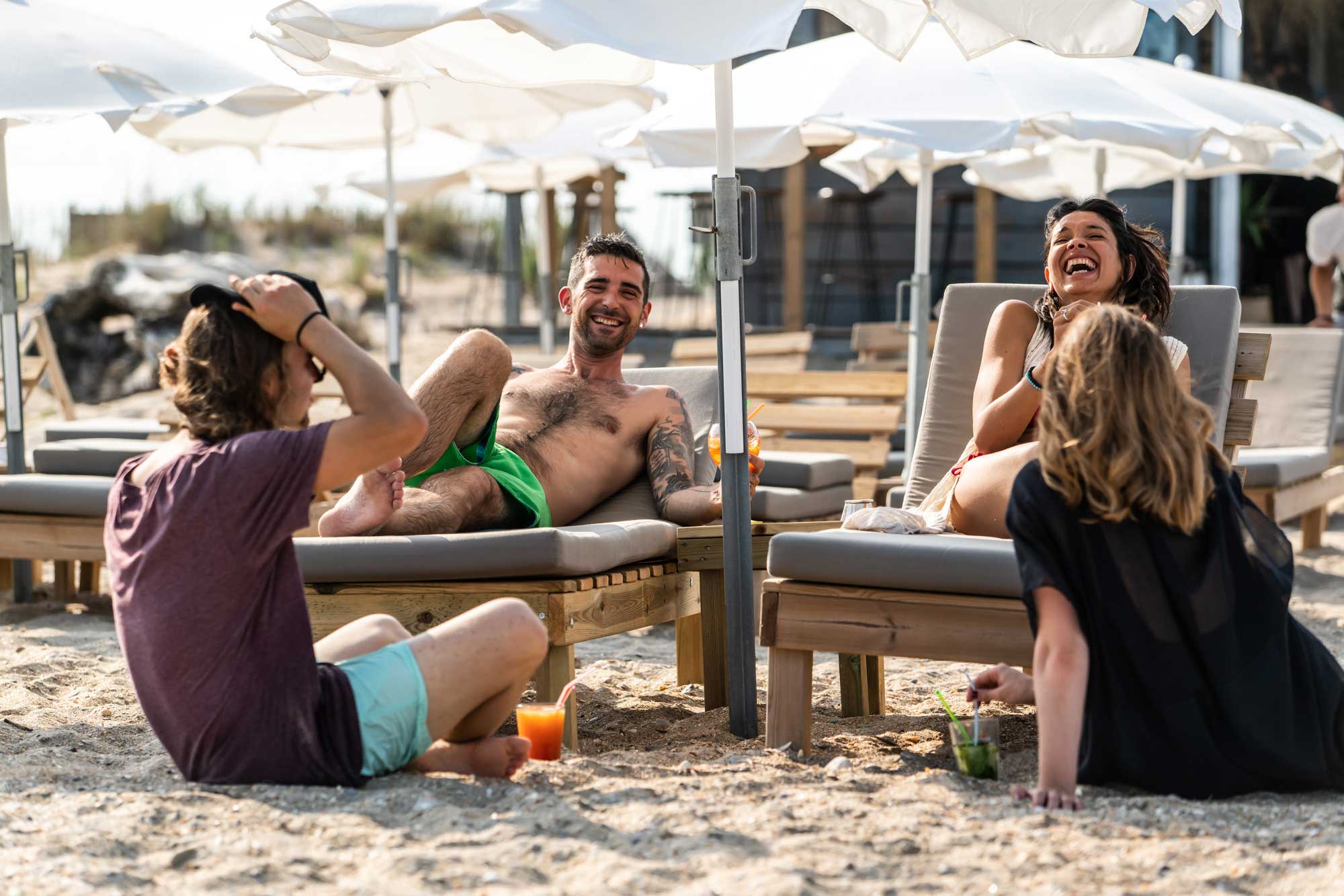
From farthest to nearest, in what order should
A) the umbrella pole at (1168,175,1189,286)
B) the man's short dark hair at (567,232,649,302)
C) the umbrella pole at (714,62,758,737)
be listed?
the umbrella pole at (1168,175,1189,286) < the man's short dark hair at (567,232,649,302) < the umbrella pole at (714,62,758,737)

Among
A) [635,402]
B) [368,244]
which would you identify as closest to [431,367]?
[635,402]

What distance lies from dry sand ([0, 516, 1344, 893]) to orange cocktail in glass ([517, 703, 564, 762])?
49mm

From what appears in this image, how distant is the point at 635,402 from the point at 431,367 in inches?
27.6

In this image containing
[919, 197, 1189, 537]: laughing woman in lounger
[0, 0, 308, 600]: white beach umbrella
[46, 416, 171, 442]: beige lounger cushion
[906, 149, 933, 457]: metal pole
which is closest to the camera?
[919, 197, 1189, 537]: laughing woman in lounger

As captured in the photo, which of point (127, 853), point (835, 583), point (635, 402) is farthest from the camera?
point (635, 402)

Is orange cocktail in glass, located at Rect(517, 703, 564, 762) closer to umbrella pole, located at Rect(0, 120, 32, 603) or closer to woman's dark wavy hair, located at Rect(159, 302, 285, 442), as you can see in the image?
woman's dark wavy hair, located at Rect(159, 302, 285, 442)

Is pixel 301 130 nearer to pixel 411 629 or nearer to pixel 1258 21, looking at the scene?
pixel 411 629

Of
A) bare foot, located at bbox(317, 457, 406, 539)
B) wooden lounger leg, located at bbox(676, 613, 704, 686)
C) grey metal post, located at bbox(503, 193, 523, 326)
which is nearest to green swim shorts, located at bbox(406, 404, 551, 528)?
bare foot, located at bbox(317, 457, 406, 539)

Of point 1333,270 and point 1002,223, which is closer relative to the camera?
point 1333,270

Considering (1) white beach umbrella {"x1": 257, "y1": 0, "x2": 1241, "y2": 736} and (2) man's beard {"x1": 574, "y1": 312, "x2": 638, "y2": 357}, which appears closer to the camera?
(1) white beach umbrella {"x1": 257, "y1": 0, "x2": 1241, "y2": 736}

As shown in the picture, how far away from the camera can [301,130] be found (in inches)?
326

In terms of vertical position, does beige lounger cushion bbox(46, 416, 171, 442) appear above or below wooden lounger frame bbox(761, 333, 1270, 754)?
above

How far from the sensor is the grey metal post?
1520 centimetres

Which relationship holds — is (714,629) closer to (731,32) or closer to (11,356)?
(731,32)
